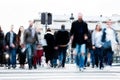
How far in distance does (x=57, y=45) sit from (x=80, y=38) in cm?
446

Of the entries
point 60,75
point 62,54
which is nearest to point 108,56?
point 62,54

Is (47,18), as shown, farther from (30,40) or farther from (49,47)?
(30,40)

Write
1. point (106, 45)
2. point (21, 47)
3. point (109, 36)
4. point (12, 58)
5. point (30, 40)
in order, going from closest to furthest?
point (30, 40)
point (109, 36)
point (106, 45)
point (21, 47)
point (12, 58)

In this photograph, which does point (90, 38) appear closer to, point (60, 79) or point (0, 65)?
point (0, 65)

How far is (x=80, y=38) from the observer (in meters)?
17.8

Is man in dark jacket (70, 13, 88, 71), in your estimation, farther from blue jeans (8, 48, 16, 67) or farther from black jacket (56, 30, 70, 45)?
blue jeans (8, 48, 16, 67)

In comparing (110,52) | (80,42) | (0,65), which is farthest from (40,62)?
(80,42)

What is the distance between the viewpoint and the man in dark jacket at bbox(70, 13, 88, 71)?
58.2ft

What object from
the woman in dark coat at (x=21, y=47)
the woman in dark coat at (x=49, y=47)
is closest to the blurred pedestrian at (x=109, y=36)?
the woman in dark coat at (x=49, y=47)

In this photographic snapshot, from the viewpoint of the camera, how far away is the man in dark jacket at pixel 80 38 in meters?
17.8

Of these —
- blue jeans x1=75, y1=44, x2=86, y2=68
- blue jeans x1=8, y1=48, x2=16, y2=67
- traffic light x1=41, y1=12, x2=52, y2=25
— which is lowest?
blue jeans x1=8, y1=48, x2=16, y2=67

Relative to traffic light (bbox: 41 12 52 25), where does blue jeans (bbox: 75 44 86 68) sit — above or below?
below

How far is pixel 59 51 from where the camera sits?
22.2 metres

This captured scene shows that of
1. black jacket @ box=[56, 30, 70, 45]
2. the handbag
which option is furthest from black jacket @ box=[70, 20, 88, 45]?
black jacket @ box=[56, 30, 70, 45]
